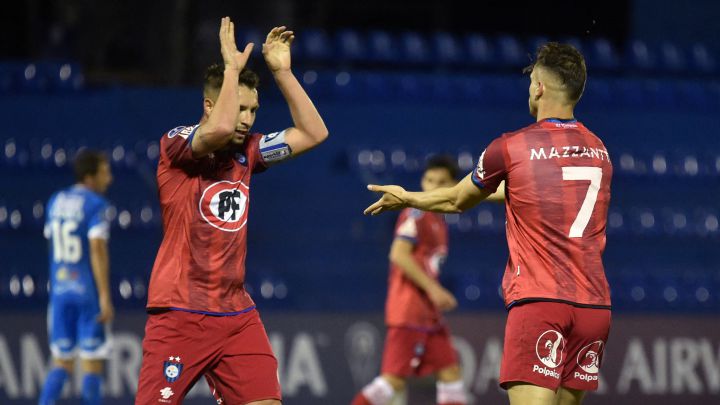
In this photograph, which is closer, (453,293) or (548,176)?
(548,176)

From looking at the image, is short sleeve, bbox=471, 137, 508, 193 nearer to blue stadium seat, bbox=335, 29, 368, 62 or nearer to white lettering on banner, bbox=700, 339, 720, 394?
white lettering on banner, bbox=700, 339, 720, 394

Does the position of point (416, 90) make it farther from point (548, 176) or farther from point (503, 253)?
point (548, 176)

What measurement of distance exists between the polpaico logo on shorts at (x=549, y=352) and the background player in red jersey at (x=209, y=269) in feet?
3.81

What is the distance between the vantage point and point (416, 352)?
7.95 meters

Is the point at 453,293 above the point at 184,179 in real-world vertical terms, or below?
below

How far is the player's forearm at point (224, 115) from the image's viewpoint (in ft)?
14.8

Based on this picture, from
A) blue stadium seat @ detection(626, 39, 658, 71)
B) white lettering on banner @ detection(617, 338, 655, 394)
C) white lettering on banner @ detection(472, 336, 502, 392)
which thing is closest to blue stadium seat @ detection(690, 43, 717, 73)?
blue stadium seat @ detection(626, 39, 658, 71)

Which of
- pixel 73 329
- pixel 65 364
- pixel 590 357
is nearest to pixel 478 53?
pixel 73 329

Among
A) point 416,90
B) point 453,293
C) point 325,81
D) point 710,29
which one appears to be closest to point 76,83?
point 325,81

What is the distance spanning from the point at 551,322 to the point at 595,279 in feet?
0.91

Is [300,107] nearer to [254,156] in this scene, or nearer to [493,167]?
[254,156]

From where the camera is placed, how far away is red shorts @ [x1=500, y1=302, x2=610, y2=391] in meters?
4.37

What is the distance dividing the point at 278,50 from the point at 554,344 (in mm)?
1781

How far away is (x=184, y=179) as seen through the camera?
479cm
